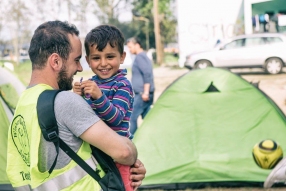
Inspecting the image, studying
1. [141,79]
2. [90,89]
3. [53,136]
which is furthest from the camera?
[141,79]

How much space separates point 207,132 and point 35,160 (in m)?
3.27

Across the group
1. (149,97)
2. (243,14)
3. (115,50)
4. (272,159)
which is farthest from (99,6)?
(115,50)

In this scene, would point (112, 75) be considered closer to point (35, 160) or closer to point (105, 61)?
point (105, 61)

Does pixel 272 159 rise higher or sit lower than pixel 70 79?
lower

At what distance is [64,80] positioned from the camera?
1762mm

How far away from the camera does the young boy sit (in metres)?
1.83

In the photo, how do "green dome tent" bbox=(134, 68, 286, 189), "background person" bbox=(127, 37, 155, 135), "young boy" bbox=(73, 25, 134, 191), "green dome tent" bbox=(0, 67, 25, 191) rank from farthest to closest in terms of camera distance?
"background person" bbox=(127, 37, 155, 135) < "green dome tent" bbox=(134, 68, 286, 189) < "green dome tent" bbox=(0, 67, 25, 191) < "young boy" bbox=(73, 25, 134, 191)

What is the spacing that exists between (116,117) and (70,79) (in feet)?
0.74

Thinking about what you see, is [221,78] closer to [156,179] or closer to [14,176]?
[156,179]

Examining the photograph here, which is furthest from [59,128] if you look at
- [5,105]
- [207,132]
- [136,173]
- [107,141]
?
[207,132]

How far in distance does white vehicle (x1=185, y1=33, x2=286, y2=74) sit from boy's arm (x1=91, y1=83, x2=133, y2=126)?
41.0 feet

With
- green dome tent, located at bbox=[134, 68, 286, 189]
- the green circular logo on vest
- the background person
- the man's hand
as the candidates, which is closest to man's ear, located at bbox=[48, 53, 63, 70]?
the green circular logo on vest

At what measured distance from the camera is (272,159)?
14.6 feet

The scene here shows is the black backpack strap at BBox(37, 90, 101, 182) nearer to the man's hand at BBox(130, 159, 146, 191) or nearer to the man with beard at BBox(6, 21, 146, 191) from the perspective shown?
the man with beard at BBox(6, 21, 146, 191)
